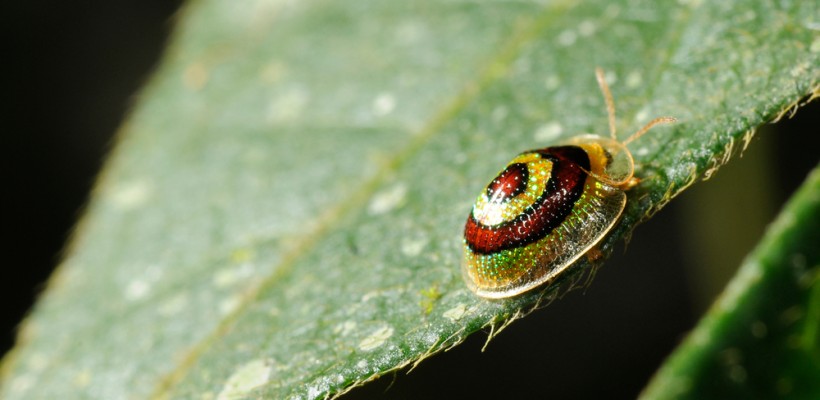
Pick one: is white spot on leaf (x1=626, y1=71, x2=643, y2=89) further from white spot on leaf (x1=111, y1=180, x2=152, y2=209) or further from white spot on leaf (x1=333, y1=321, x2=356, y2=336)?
white spot on leaf (x1=111, y1=180, x2=152, y2=209)

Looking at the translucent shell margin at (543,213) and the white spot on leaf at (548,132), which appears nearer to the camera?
the translucent shell margin at (543,213)

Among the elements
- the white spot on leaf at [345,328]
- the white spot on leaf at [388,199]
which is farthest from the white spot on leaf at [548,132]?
the white spot on leaf at [345,328]

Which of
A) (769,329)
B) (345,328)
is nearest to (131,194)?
(345,328)

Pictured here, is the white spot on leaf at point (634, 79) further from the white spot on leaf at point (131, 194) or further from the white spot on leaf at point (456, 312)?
the white spot on leaf at point (131, 194)

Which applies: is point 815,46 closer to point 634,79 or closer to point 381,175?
point 634,79

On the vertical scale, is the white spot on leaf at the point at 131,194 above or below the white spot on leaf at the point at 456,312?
below

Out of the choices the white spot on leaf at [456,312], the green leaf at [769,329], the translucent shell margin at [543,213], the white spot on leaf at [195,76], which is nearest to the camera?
the green leaf at [769,329]

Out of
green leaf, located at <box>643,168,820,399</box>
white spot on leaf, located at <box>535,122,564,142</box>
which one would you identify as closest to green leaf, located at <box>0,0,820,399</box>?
white spot on leaf, located at <box>535,122,564,142</box>
